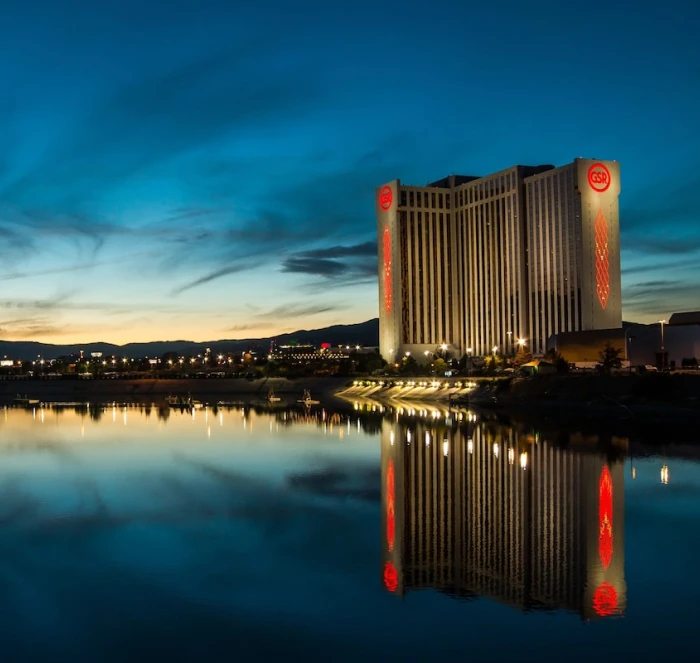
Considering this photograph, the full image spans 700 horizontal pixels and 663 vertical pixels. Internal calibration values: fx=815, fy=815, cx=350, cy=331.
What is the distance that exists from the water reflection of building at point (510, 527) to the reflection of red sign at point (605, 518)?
0.04m

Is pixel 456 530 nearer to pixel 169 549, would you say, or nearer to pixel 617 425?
pixel 169 549

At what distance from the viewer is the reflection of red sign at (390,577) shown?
20.9 meters

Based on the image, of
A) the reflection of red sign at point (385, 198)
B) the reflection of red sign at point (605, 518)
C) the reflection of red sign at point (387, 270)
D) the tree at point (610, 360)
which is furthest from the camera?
the reflection of red sign at point (387, 270)

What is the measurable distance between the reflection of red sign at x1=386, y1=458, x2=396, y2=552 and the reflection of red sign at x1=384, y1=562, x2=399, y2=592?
6.26 ft

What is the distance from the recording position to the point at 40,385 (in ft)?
591

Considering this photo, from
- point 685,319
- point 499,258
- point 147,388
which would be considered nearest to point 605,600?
point 685,319

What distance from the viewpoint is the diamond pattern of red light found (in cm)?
13188

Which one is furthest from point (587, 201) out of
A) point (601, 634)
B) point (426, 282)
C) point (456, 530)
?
point (601, 634)

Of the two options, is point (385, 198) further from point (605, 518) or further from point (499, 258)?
point (605, 518)

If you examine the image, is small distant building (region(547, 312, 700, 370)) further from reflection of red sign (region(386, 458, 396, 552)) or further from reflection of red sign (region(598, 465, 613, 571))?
reflection of red sign (region(386, 458, 396, 552))

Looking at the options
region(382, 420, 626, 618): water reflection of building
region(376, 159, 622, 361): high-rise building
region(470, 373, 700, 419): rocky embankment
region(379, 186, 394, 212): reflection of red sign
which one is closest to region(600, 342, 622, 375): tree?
region(470, 373, 700, 419): rocky embankment

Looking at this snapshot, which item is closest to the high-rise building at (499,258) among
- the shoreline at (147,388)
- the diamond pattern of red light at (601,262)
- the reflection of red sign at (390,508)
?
the diamond pattern of red light at (601,262)

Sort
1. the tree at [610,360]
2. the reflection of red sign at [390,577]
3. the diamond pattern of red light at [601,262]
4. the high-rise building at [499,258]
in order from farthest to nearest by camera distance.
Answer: the high-rise building at [499,258], the diamond pattern of red light at [601,262], the tree at [610,360], the reflection of red sign at [390,577]

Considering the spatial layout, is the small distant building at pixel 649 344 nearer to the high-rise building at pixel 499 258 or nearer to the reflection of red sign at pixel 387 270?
the high-rise building at pixel 499 258
